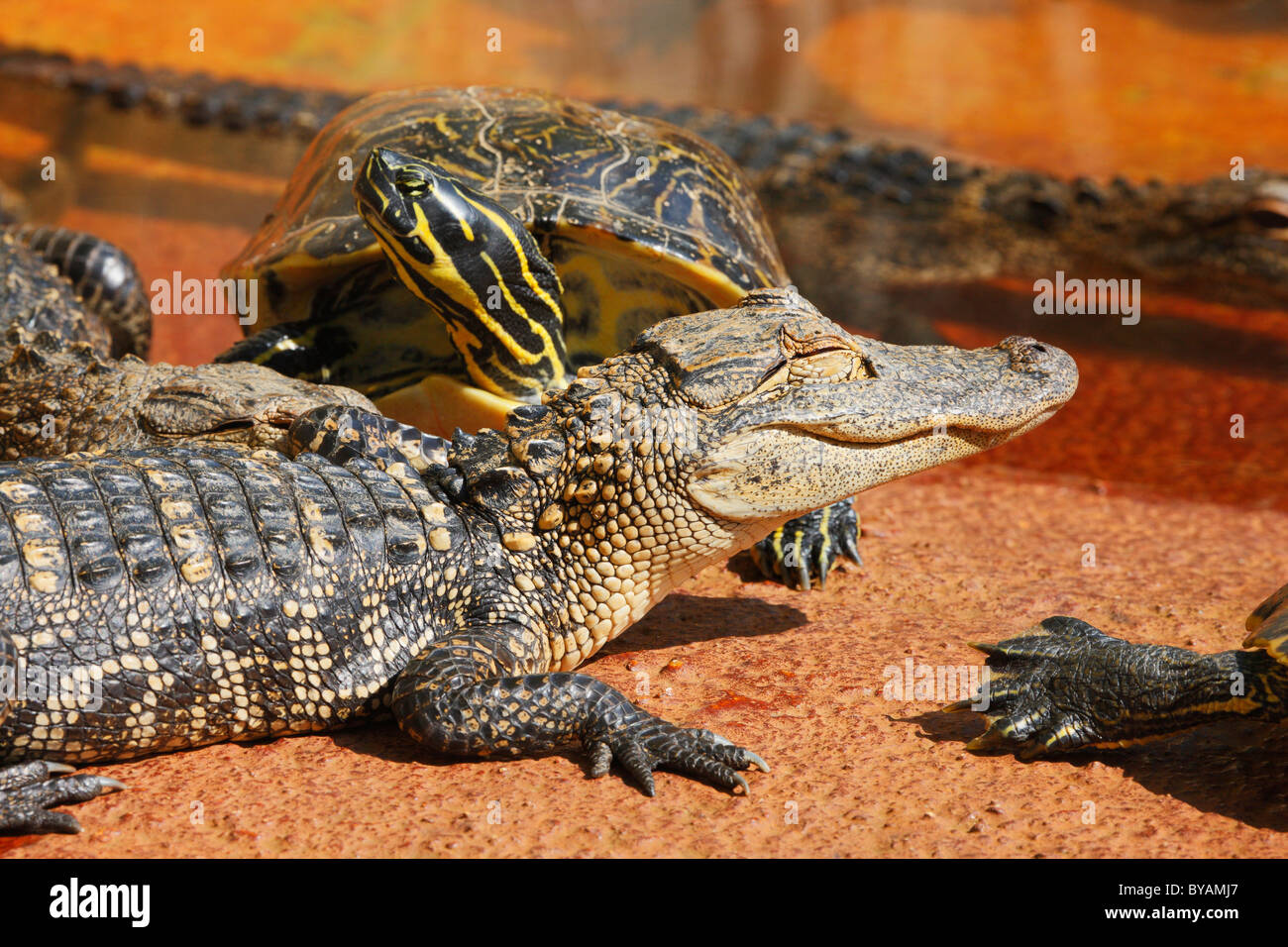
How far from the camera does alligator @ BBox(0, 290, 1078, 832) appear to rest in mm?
3154

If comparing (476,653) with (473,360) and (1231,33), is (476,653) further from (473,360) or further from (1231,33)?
(1231,33)

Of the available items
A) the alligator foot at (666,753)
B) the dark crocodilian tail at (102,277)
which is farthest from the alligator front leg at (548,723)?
the dark crocodilian tail at (102,277)

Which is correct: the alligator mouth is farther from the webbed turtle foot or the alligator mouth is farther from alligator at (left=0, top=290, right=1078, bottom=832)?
the webbed turtle foot

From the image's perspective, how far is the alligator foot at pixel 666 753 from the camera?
3.16 meters

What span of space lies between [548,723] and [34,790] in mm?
1355

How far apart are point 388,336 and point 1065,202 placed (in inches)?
365

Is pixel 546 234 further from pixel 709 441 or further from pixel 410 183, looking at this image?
pixel 709 441

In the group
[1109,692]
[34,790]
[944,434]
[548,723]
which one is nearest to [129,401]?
[34,790]

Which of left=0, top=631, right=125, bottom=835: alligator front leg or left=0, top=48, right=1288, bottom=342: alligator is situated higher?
left=0, top=48, right=1288, bottom=342: alligator

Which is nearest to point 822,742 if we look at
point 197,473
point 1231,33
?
point 197,473

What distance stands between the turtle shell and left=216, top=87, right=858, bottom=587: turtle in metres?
0.01

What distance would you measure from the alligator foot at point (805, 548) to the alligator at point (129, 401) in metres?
1.79

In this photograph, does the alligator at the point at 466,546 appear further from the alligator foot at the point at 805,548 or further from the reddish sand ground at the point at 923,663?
the alligator foot at the point at 805,548

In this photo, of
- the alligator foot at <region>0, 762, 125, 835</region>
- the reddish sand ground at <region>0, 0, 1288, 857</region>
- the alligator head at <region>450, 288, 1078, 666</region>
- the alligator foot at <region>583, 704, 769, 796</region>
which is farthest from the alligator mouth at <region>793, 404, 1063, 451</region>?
the alligator foot at <region>0, 762, 125, 835</region>
